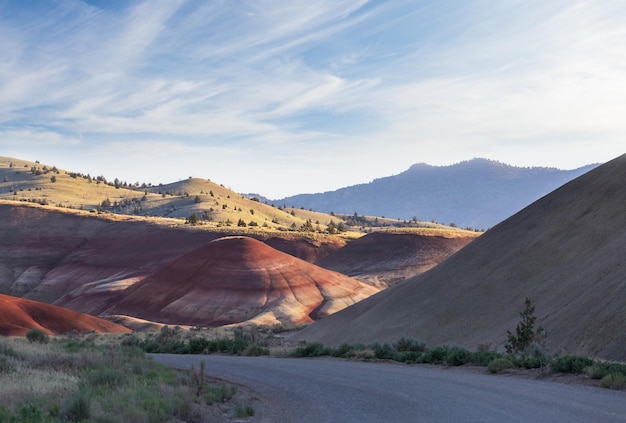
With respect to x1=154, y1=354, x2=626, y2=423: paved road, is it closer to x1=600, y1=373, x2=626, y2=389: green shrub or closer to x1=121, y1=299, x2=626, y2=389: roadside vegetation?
x1=600, y1=373, x2=626, y2=389: green shrub

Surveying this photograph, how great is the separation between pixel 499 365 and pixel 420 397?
530 cm

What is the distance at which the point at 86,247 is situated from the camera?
93688mm

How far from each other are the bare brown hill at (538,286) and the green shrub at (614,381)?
6800 millimetres

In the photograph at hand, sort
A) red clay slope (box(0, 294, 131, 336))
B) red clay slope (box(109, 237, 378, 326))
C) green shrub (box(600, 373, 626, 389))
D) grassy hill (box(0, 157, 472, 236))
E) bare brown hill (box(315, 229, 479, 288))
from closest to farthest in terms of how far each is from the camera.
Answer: green shrub (box(600, 373, 626, 389))
red clay slope (box(0, 294, 131, 336))
red clay slope (box(109, 237, 378, 326))
bare brown hill (box(315, 229, 479, 288))
grassy hill (box(0, 157, 472, 236))

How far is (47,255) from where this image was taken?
91.8 meters

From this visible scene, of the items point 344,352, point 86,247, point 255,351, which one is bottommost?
point 255,351

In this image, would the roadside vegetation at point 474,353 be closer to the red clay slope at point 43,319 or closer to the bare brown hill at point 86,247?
the red clay slope at point 43,319

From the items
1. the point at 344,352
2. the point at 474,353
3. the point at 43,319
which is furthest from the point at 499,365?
the point at 43,319

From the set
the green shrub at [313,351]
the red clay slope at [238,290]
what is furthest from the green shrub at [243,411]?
the red clay slope at [238,290]

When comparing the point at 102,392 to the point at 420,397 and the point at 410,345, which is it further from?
the point at 410,345

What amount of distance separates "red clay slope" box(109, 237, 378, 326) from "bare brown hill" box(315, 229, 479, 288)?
12299 mm

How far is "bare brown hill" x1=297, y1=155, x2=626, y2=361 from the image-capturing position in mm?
24172

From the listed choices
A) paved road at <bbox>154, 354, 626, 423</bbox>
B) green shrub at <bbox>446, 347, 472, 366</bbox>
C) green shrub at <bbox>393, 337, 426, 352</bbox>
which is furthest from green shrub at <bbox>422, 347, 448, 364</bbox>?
green shrub at <bbox>393, 337, 426, 352</bbox>

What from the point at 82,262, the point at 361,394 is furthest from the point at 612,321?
the point at 82,262
